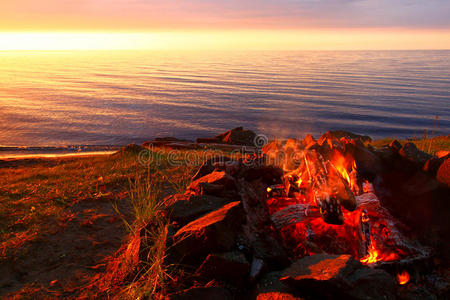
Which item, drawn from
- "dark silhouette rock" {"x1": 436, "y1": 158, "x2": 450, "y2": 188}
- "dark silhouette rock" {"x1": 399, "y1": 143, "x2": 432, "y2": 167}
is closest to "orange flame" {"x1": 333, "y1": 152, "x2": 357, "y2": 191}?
"dark silhouette rock" {"x1": 399, "y1": 143, "x2": 432, "y2": 167}

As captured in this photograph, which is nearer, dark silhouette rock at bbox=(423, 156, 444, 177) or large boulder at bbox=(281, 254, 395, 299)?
large boulder at bbox=(281, 254, 395, 299)

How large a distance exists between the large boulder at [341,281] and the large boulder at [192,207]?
5.63 ft

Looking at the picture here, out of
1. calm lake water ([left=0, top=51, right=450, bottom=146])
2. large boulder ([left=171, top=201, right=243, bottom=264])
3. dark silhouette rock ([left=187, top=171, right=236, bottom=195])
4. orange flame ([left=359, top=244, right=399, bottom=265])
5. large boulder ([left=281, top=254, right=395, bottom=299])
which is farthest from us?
calm lake water ([left=0, top=51, right=450, bottom=146])

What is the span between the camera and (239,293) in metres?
3.49

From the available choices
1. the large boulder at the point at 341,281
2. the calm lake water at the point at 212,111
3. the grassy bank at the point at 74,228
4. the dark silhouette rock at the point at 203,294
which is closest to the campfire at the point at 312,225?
the large boulder at the point at 341,281

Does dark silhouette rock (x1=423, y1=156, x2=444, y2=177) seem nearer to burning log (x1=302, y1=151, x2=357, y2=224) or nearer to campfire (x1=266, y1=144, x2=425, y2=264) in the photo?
campfire (x1=266, y1=144, x2=425, y2=264)

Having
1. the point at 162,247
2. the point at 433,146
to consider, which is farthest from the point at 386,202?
the point at 433,146

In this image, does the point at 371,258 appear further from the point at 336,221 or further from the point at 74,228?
the point at 74,228

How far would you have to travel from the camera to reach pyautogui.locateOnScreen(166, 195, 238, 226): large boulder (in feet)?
14.6

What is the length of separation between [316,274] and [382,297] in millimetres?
701

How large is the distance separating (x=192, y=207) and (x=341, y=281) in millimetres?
2534

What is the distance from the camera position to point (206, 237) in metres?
3.66

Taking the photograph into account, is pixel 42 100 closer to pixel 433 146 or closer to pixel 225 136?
pixel 225 136

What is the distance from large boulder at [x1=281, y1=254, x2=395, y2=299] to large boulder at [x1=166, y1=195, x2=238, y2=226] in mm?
1717
